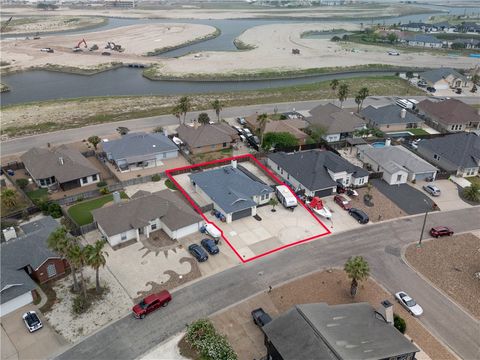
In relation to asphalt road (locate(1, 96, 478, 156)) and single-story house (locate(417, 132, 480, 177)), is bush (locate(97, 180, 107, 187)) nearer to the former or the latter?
asphalt road (locate(1, 96, 478, 156))

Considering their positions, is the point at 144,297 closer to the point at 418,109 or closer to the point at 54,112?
the point at 54,112

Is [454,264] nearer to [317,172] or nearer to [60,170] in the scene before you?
[317,172]

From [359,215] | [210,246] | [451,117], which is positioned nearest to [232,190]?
[210,246]

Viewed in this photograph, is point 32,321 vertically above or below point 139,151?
below

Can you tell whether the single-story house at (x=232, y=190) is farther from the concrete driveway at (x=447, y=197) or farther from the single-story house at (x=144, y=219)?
the concrete driveway at (x=447, y=197)

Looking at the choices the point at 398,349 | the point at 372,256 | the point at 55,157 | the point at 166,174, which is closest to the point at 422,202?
the point at 372,256

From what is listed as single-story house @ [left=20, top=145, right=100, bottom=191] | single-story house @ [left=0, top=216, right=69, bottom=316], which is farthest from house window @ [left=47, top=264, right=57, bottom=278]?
single-story house @ [left=20, top=145, right=100, bottom=191]

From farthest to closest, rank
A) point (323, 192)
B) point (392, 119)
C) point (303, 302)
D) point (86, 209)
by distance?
point (392, 119) < point (323, 192) < point (86, 209) < point (303, 302)

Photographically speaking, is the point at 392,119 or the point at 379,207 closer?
the point at 379,207
